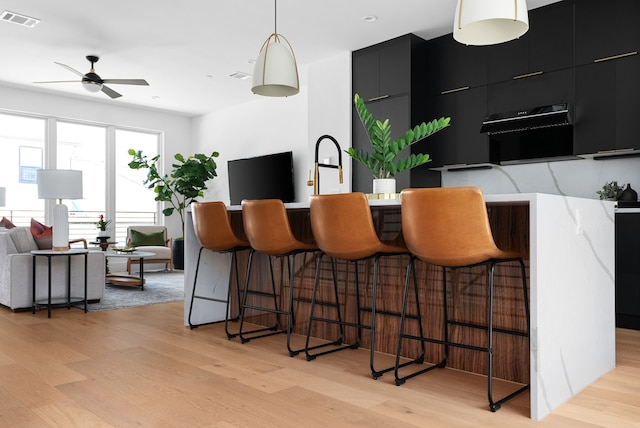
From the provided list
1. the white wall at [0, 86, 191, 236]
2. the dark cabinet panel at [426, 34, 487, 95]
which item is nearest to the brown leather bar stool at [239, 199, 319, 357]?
the dark cabinet panel at [426, 34, 487, 95]

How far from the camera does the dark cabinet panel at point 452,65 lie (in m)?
5.20

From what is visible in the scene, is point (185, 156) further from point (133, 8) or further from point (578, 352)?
point (578, 352)

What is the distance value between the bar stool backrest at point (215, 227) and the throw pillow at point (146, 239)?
4735 mm

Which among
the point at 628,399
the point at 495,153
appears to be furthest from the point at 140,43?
the point at 628,399

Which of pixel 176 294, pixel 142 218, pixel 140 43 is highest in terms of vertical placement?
pixel 140 43

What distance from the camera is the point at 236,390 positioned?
2.46 m

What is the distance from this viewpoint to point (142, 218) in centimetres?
925

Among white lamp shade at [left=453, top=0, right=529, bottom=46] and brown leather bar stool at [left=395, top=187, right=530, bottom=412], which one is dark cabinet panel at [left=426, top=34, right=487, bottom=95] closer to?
white lamp shade at [left=453, top=0, right=529, bottom=46]

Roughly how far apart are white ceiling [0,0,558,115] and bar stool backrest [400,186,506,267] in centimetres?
303

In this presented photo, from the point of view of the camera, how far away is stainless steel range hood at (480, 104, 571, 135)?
4562 millimetres

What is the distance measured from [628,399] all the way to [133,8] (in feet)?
15.9

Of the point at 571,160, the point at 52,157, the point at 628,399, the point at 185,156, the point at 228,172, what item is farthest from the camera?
the point at 185,156

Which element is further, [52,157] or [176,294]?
[52,157]

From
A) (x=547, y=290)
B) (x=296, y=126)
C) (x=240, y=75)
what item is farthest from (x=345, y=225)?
(x=296, y=126)
